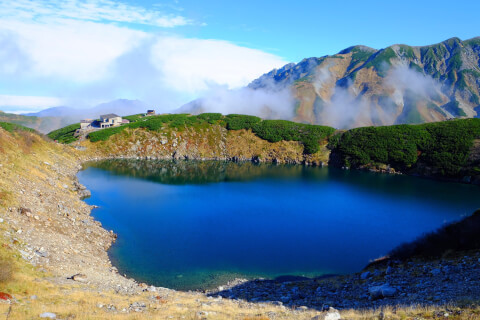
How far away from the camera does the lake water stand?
2692cm

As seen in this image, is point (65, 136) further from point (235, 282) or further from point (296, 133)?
point (235, 282)

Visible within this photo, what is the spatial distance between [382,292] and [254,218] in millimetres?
24068

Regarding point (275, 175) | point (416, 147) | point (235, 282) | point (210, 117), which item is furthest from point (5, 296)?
point (210, 117)

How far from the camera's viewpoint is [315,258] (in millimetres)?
28578

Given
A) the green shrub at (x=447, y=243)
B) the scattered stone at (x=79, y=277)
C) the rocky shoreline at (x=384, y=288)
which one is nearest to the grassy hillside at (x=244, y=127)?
the green shrub at (x=447, y=243)

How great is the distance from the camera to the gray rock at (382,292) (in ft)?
54.8

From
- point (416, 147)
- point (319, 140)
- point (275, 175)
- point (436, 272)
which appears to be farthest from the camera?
point (319, 140)

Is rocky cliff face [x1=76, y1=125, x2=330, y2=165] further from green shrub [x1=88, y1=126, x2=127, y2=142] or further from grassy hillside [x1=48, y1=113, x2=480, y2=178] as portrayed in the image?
green shrub [x1=88, y1=126, x2=127, y2=142]

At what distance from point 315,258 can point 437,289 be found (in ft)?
44.5

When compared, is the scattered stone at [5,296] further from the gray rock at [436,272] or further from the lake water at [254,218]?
the gray rock at [436,272]

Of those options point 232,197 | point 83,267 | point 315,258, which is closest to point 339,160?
point 232,197

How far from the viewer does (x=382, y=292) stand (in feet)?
55.5

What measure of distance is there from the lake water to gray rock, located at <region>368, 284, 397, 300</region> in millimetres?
8709

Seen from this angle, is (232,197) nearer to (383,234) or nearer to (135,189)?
(135,189)
